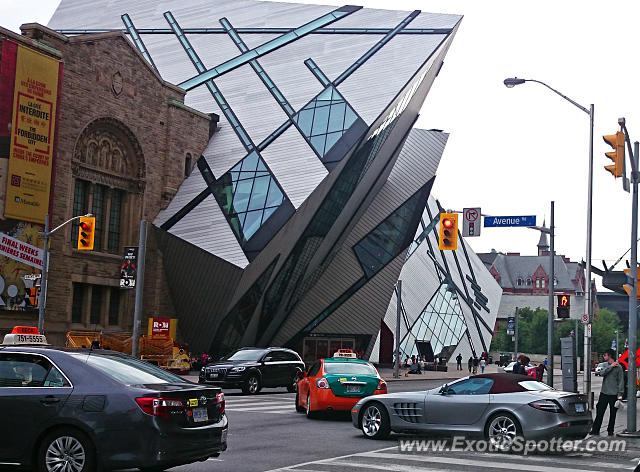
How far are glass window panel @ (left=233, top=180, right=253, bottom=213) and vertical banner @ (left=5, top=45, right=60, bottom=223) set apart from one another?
9797 millimetres

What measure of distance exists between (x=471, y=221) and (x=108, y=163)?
1010 inches

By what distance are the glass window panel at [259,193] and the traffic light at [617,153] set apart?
28458mm

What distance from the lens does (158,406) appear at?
9.45 metres

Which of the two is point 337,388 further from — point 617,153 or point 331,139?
point 331,139

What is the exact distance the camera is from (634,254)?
62.4 ft

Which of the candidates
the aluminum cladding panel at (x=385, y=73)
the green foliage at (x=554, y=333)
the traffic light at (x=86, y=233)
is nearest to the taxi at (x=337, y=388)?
the traffic light at (x=86, y=233)

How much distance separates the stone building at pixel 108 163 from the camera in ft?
144

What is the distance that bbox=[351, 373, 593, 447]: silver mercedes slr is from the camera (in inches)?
577

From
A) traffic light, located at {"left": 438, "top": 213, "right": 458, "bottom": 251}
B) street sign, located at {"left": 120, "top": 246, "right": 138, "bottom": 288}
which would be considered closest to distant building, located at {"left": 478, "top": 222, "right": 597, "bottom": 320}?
street sign, located at {"left": 120, "top": 246, "right": 138, "bottom": 288}

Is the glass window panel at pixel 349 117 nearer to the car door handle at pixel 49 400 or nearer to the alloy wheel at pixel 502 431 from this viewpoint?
the alloy wheel at pixel 502 431

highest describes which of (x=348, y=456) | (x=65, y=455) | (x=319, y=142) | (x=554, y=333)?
(x=319, y=142)

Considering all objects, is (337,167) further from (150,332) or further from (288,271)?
(150,332)

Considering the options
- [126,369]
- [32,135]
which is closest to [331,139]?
[32,135]

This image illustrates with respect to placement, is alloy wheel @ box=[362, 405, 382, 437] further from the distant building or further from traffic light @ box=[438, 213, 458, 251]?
the distant building
